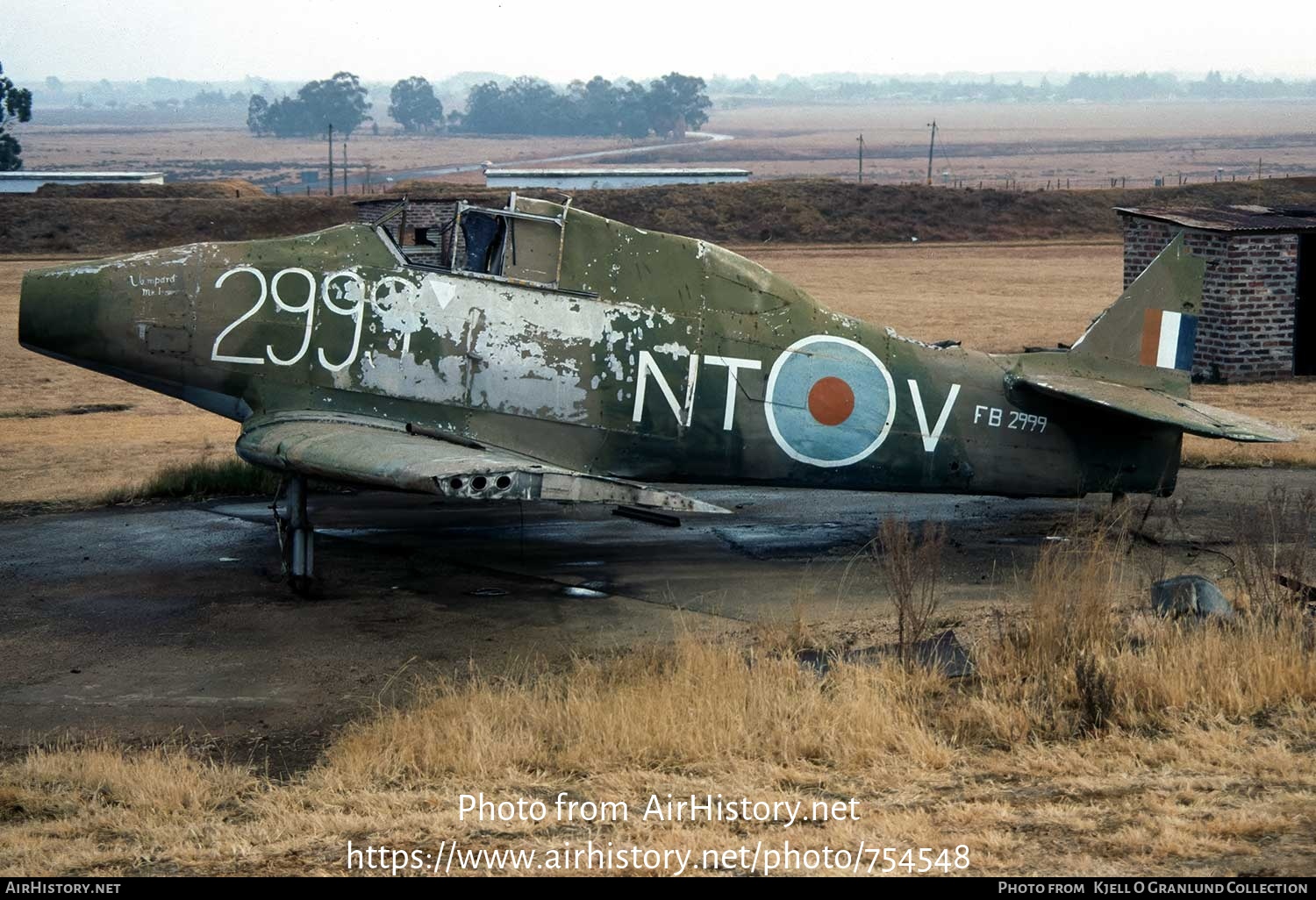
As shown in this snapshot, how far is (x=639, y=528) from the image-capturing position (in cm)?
1423


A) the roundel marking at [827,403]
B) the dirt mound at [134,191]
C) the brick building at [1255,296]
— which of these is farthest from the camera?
the dirt mound at [134,191]

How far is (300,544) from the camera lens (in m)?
11.4

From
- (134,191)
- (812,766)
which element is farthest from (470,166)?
(812,766)

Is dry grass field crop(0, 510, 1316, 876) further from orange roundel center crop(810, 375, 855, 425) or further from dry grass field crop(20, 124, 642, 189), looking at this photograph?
dry grass field crop(20, 124, 642, 189)

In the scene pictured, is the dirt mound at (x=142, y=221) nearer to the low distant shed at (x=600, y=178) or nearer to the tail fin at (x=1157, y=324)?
the low distant shed at (x=600, y=178)

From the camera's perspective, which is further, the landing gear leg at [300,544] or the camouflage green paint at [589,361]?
the camouflage green paint at [589,361]

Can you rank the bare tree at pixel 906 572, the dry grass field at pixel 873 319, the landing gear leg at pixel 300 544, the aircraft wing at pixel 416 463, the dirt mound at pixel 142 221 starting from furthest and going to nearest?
the dirt mound at pixel 142 221
the dry grass field at pixel 873 319
the landing gear leg at pixel 300 544
the aircraft wing at pixel 416 463
the bare tree at pixel 906 572

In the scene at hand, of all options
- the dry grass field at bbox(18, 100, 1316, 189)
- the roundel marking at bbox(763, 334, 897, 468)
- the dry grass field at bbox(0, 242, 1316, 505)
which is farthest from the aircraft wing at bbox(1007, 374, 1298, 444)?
the dry grass field at bbox(18, 100, 1316, 189)

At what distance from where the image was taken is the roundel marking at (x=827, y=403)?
40.8 feet

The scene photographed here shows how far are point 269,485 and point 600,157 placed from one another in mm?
151915

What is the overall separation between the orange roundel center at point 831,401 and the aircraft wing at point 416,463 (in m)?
2.21

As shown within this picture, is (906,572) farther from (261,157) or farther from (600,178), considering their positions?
(261,157)

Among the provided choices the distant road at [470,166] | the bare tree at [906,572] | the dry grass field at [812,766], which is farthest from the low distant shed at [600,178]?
the dry grass field at [812,766]

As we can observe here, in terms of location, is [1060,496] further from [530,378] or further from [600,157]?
[600,157]
